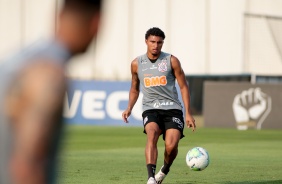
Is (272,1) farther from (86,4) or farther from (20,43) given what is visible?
(86,4)

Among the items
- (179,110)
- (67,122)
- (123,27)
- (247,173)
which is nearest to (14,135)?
(67,122)

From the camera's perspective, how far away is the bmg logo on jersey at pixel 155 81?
13.4m

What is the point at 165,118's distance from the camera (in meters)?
13.2

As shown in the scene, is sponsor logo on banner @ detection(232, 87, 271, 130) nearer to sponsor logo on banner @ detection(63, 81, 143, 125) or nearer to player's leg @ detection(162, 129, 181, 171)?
sponsor logo on banner @ detection(63, 81, 143, 125)

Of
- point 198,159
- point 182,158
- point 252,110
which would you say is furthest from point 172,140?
point 252,110

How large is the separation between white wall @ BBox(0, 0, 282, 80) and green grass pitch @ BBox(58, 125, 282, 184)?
12819mm

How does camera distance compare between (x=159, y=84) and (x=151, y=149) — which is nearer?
(x=151, y=149)

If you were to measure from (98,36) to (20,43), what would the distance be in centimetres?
4517

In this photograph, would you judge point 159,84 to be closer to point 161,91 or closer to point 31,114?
point 161,91

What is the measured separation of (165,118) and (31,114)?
9793 millimetres

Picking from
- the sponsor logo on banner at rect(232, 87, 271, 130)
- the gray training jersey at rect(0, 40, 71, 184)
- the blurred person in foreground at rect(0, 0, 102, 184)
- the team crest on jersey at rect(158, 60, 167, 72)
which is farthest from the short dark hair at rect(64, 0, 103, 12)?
the sponsor logo on banner at rect(232, 87, 271, 130)

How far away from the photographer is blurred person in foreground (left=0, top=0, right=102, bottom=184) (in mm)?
3484

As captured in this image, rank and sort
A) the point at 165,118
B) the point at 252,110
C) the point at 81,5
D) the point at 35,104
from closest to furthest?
1. the point at 35,104
2. the point at 81,5
3. the point at 165,118
4. the point at 252,110

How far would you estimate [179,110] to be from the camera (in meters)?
13.4
